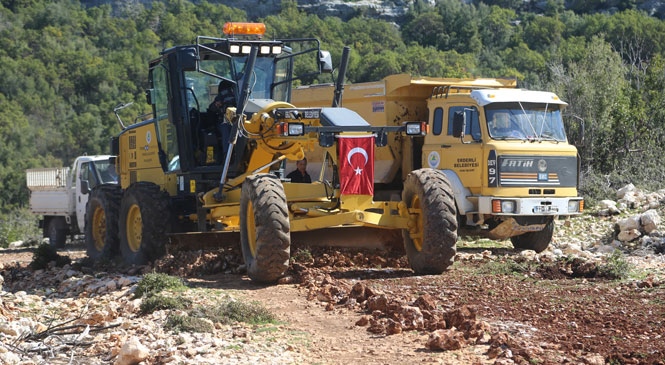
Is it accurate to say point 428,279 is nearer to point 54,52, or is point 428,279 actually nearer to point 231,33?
point 231,33

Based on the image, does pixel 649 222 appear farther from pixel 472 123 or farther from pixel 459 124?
pixel 459 124

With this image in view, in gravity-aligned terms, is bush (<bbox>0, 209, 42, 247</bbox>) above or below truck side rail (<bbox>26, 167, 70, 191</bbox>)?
below

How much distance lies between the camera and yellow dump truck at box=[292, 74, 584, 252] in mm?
16609

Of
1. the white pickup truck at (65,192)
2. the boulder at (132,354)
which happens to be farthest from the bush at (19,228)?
the boulder at (132,354)

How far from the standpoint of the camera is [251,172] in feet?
47.6

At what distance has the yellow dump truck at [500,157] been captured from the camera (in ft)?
54.5

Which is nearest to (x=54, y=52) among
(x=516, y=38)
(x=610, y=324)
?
(x=516, y=38)

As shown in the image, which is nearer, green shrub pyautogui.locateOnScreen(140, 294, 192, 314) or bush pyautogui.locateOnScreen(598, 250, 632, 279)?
green shrub pyautogui.locateOnScreen(140, 294, 192, 314)

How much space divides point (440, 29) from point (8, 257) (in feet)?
171

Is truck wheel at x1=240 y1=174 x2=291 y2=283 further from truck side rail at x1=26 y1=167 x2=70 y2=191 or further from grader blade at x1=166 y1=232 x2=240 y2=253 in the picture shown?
truck side rail at x1=26 y1=167 x2=70 y2=191

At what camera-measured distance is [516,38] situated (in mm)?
65688

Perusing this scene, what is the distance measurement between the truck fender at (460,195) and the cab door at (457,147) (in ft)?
0.25

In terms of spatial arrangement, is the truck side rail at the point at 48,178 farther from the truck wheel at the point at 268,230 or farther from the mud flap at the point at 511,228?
the truck wheel at the point at 268,230

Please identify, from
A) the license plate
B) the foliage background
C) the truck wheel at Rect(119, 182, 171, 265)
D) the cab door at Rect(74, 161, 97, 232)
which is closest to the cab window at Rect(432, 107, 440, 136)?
the license plate
